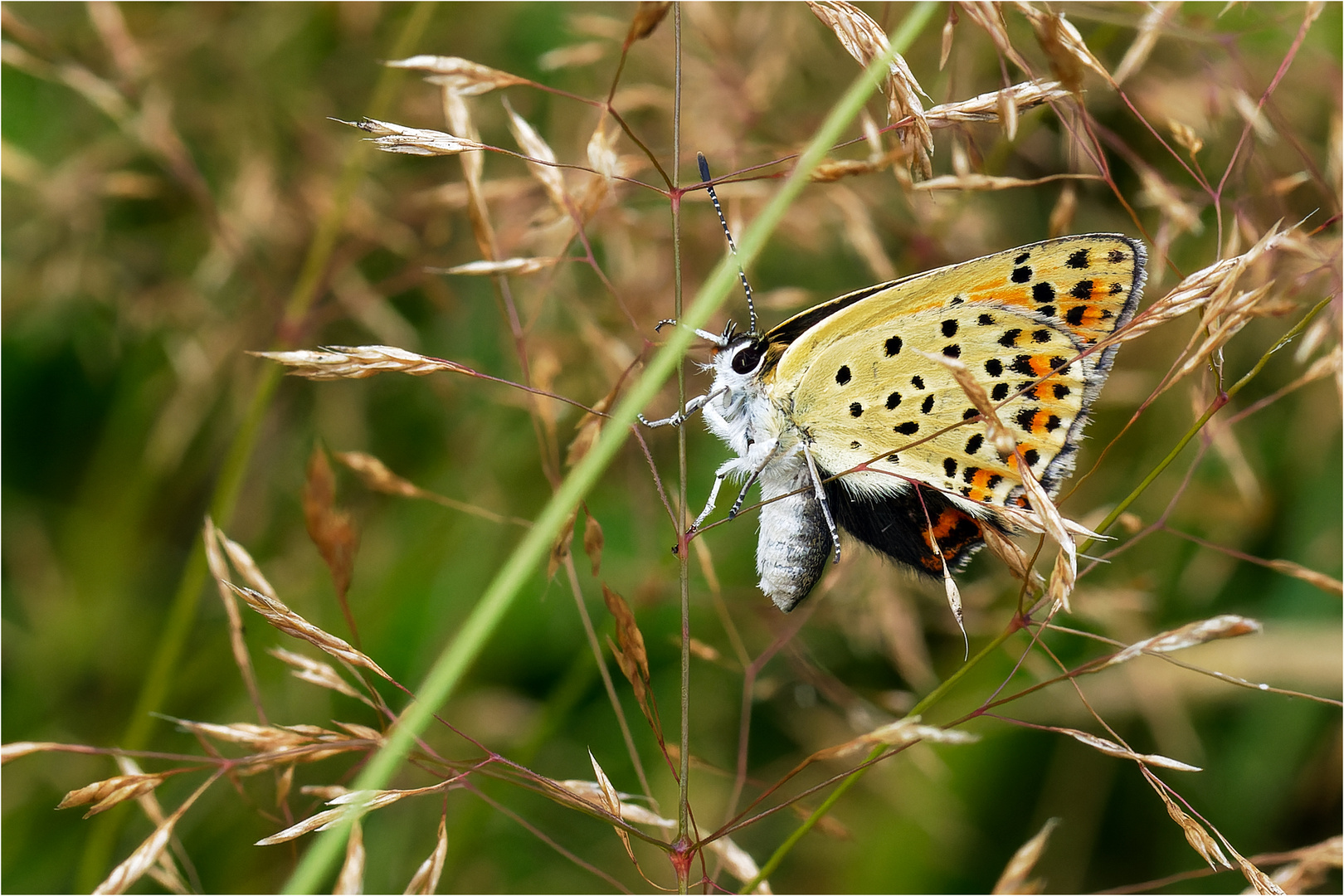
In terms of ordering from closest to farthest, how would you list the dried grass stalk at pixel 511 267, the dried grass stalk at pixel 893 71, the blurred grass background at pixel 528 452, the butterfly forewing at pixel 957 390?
1. the dried grass stalk at pixel 893 71
2. the dried grass stalk at pixel 511 267
3. the butterfly forewing at pixel 957 390
4. the blurred grass background at pixel 528 452

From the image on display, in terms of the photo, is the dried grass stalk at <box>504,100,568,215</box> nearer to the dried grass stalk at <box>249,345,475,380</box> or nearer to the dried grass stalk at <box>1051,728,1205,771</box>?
the dried grass stalk at <box>249,345,475,380</box>

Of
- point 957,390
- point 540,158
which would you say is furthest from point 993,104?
point 540,158

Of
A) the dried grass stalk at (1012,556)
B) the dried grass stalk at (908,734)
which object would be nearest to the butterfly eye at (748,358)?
the dried grass stalk at (1012,556)

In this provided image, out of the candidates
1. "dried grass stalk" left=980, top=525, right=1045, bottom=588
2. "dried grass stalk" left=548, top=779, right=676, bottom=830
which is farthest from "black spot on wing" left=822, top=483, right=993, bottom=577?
"dried grass stalk" left=548, top=779, right=676, bottom=830

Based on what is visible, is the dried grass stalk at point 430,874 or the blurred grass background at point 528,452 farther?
the blurred grass background at point 528,452

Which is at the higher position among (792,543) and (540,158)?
(540,158)

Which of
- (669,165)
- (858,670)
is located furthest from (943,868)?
(669,165)

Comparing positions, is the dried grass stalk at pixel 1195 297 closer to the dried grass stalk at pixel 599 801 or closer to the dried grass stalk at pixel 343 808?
the dried grass stalk at pixel 599 801

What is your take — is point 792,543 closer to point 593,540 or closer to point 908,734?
point 593,540
